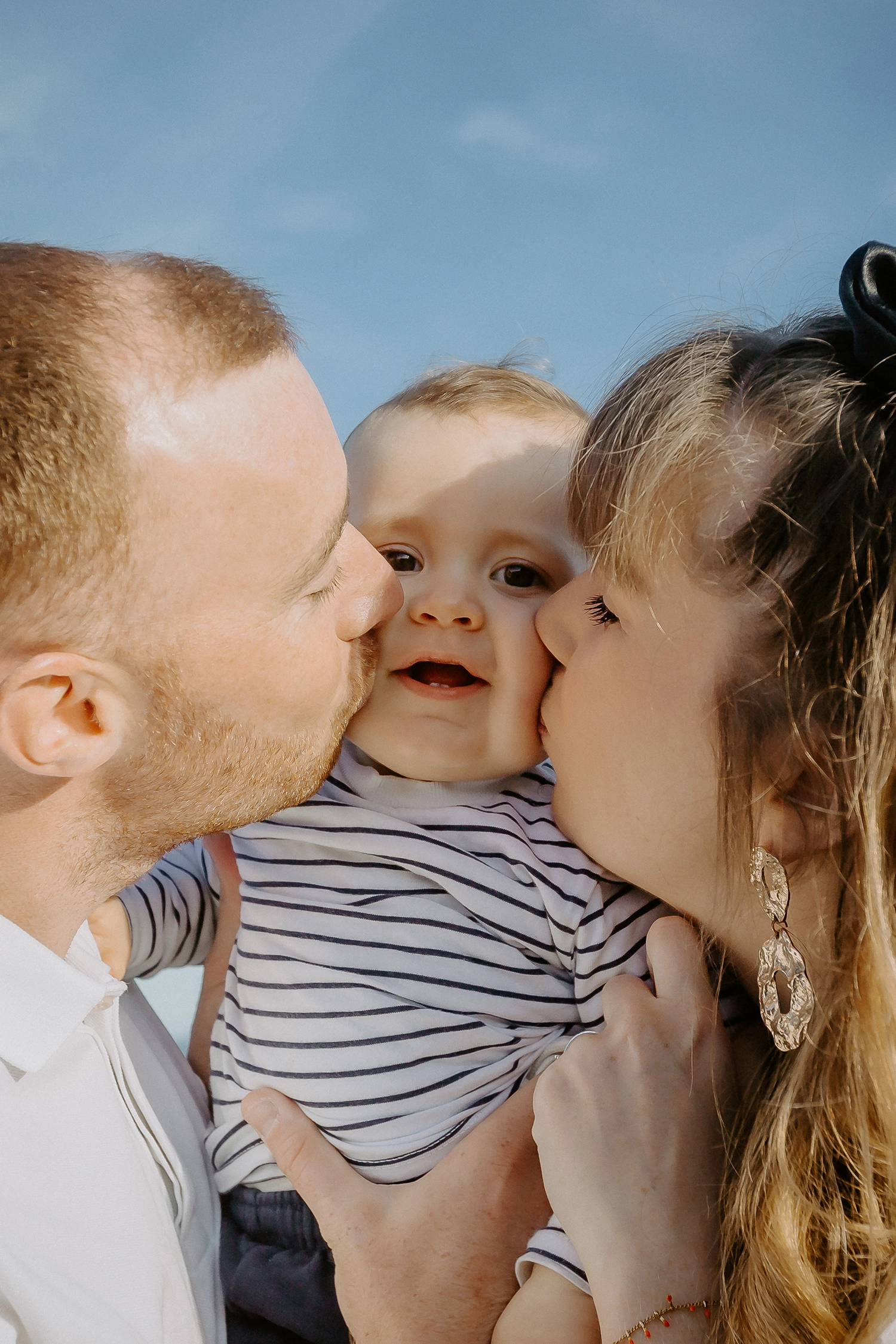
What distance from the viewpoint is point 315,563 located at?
185 centimetres

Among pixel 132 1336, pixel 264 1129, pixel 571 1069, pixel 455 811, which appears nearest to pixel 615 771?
pixel 455 811

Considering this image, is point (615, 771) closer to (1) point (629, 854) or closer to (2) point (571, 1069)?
(1) point (629, 854)

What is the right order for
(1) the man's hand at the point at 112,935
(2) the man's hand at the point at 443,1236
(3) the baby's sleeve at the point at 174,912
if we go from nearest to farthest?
(2) the man's hand at the point at 443,1236, (1) the man's hand at the point at 112,935, (3) the baby's sleeve at the point at 174,912

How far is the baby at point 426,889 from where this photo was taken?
1908mm

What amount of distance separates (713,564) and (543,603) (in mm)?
460

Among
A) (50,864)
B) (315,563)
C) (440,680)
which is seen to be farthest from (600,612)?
(50,864)

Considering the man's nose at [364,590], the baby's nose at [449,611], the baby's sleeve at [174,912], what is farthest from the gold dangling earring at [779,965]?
the baby's sleeve at [174,912]

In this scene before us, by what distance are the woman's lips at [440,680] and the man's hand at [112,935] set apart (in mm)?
875

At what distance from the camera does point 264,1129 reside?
6.34 feet

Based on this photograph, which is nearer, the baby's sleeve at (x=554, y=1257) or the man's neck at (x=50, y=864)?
the baby's sleeve at (x=554, y=1257)

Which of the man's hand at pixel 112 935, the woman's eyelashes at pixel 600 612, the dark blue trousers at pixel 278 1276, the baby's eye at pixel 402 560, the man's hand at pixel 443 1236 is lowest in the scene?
the dark blue trousers at pixel 278 1276

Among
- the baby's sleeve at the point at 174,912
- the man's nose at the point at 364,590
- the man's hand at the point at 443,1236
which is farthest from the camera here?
the baby's sleeve at the point at 174,912

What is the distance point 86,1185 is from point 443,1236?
0.61 m

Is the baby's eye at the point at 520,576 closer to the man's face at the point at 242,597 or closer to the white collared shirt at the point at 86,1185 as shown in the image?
the man's face at the point at 242,597
